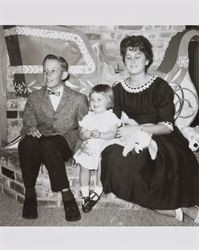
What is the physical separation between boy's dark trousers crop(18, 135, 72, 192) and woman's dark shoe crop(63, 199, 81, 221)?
0.34ft

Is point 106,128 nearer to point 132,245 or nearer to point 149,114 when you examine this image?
point 149,114

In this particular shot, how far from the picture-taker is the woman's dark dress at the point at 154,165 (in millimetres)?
2145

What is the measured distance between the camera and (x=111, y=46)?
2230 mm

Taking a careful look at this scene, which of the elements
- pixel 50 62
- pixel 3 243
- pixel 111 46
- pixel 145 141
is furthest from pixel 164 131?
pixel 3 243

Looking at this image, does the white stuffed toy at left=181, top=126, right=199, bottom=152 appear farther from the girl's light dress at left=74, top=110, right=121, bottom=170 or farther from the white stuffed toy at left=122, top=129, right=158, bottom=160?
the girl's light dress at left=74, top=110, right=121, bottom=170

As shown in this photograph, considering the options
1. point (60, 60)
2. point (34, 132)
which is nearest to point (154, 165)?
point (34, 132)

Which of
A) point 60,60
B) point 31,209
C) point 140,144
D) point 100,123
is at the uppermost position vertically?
point 60,60

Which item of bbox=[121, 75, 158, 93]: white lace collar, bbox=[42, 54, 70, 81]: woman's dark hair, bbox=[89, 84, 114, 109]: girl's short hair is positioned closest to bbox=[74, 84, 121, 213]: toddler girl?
bbox=[89, 84, 114, 109]: girl's short hair

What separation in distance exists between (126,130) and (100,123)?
0.16 metres

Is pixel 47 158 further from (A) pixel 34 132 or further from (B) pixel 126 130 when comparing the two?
(B) pixel 126 130

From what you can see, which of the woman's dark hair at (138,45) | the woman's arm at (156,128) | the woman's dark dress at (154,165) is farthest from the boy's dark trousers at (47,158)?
the woman's dark hair at (138,45)

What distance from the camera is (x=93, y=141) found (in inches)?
86.6

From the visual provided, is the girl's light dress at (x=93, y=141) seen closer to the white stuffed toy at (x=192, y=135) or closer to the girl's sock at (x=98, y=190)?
the girl's sock at (x=98, y=190)

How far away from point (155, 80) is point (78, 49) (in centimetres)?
52
